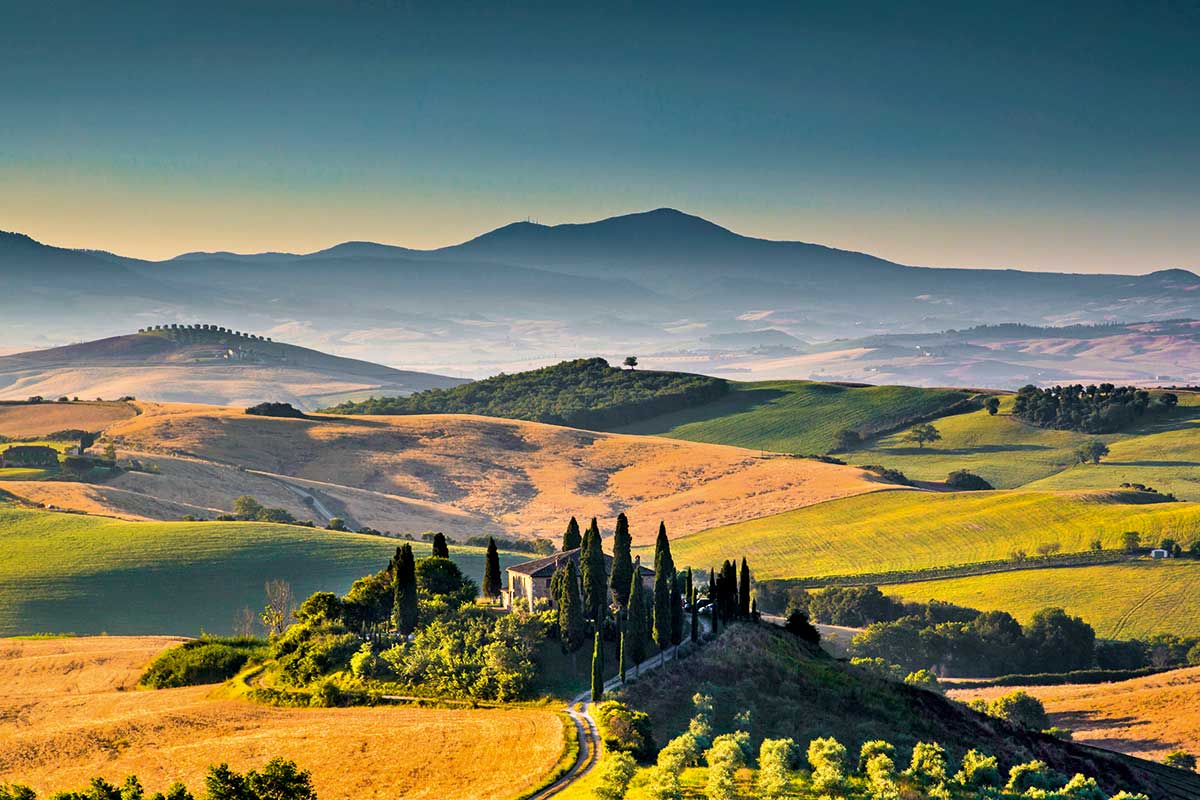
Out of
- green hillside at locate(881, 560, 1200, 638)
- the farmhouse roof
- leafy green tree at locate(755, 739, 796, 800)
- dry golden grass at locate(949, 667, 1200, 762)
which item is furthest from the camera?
green hillside at locate(881, 560, 1200, 638)

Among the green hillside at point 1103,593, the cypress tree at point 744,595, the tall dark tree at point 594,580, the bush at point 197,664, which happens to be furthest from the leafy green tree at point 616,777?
the green hillside at point 1103,593

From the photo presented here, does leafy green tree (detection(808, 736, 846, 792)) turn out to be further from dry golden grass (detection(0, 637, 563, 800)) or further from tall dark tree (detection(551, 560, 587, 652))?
tall dark tree (detection(551, 560, 587, 652))

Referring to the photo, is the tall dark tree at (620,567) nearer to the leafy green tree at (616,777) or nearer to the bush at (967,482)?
the leafy green tree at (616,777)

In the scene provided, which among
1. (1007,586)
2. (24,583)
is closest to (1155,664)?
(1007,586)

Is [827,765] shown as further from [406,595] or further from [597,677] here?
[406,595]

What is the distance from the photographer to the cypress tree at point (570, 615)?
7075cm

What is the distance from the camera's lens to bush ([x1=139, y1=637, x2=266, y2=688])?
→ 249 feet

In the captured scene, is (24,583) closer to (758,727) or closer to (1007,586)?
(758,727)

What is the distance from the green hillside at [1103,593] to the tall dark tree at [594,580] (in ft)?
207

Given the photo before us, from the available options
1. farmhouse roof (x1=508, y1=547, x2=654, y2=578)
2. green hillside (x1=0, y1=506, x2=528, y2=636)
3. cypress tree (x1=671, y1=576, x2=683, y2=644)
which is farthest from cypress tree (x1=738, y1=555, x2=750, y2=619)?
green hillside (x1=0, y1=506, x2=528, y2=636)

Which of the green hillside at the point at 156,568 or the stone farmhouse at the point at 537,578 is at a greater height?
the stone farmhouse at the point at 537,578

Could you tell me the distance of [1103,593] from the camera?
5039 inches

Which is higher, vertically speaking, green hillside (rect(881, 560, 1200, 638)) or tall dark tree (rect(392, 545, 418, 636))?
tall dark tree (rect(392, 545, 418, 636))

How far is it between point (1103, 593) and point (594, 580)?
74010mm
